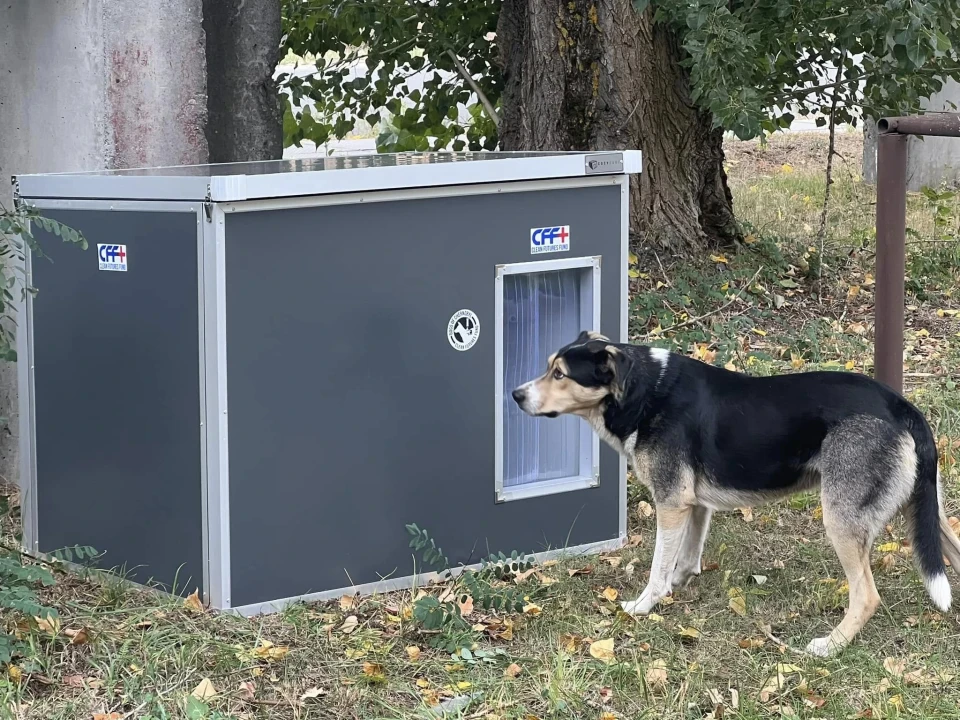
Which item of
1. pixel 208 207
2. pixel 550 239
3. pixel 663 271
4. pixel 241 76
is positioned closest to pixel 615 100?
pixel 663 271

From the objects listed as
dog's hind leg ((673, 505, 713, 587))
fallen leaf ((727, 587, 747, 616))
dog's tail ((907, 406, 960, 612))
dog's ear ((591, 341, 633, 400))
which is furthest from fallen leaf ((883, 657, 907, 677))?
dog's ear ((591, 341, 633, 400))

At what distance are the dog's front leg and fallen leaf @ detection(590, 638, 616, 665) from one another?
0.39m

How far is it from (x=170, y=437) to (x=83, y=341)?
22.9 inches

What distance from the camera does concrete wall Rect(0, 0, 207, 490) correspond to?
19.0 ft

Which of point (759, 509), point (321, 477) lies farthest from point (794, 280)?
point (321, 477)

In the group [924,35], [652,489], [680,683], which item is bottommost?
[680,683]

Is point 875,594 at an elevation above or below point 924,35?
below

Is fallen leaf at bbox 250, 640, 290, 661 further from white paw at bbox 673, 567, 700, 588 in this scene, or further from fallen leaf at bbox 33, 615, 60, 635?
white paw at bbox 673, 567, 700, 588

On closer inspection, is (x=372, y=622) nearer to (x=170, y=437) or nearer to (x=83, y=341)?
(x=170, y=437)

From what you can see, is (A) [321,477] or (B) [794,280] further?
(B) [794,280]

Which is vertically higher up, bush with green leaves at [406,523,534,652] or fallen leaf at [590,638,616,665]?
bush with green leaves at [406,523,534,652]

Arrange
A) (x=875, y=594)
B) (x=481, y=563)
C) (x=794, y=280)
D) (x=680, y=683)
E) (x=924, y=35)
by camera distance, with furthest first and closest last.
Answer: (x=794, y=280) → (x=924, y=35) → (x=481, y=563) → (x=875, y=594) → (x=680, y=683)

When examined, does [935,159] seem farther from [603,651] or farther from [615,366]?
[603,651]

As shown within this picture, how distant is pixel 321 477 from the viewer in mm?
4883
